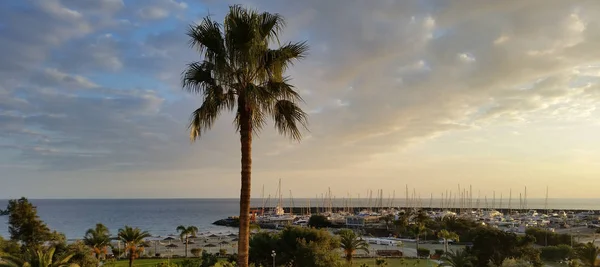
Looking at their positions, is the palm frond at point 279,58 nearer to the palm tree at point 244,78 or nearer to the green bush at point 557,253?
the palm tree at point 244,78

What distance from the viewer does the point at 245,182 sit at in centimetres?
1037

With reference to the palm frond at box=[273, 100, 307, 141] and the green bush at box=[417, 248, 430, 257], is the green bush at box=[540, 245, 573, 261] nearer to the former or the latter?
the green bush at box=[417, 248, 430, 257]

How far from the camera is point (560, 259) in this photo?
44.4 metres

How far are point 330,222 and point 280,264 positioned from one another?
82698mm

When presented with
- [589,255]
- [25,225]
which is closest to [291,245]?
[589,255]

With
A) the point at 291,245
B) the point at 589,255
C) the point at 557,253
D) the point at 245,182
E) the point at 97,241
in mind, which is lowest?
the point at 557,253

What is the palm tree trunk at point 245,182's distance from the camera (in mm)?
10141

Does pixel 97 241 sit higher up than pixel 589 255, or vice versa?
pixel 589 255

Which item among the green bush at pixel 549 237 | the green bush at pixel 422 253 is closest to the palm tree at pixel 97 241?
the green bush at pixel 422 253

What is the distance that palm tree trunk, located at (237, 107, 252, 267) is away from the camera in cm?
1014

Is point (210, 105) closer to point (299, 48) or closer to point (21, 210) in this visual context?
point (299, 48)

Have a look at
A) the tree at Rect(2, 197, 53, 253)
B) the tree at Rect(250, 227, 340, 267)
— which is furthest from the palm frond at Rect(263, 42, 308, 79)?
the tree at Rect(2, 197, 53, 253)

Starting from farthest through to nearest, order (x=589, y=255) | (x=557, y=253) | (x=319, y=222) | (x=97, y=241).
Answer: (x=319, y=222) → (x=557, y=253) → (x=97, y=241) → (x=589, y=255)

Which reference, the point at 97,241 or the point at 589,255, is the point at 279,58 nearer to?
the point at 589,255
